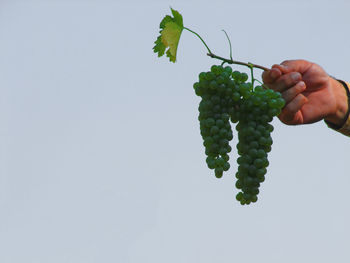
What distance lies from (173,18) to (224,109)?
353 mm

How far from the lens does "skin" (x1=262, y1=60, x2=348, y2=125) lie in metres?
1.68

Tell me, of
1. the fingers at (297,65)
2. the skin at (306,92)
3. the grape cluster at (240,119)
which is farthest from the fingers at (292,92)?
the grape cluster at (240,119)

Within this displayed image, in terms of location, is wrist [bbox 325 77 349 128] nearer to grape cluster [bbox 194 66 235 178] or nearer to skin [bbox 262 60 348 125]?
skin [bbox 262 60 348 125]

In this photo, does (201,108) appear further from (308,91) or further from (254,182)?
(308,91)

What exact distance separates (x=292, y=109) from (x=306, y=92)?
11.9 inches

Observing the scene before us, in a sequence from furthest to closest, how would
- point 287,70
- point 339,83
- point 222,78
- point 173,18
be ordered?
point 339,83 < point 287,70 < point 173,18 < point 222,78

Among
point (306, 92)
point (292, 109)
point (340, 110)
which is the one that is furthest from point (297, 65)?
point (340, 110)

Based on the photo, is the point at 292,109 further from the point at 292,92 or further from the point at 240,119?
the point at 240,119

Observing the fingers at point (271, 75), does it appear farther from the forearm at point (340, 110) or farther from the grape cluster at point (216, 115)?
the forearm at point (340, 110)

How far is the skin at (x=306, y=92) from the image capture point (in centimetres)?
168

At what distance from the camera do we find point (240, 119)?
1.47 metres

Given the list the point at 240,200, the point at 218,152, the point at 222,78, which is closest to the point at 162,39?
the point at 222,78

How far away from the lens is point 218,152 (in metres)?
1.39

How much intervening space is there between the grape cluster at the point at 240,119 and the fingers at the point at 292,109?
0.25 metres
